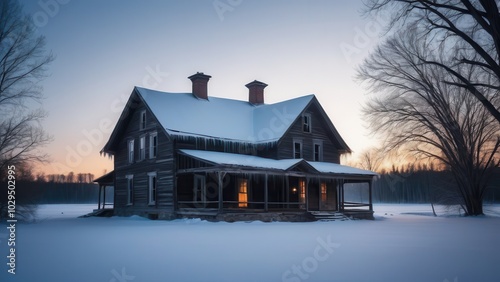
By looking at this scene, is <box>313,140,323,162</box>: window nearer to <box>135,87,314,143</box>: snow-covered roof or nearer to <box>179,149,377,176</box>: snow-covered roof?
<box>179,149,377,176</box>: snow-covered roof

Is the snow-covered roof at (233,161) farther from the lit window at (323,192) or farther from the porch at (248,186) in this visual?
the lit window at (323,192)

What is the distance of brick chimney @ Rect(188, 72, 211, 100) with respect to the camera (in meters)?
31.4

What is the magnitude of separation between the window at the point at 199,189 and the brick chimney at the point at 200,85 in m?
7.43

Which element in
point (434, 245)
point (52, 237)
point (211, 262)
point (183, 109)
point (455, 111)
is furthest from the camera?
point (455, 111)

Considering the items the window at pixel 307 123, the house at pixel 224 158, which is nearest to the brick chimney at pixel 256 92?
the house at pixel 224 158

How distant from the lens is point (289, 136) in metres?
29.6

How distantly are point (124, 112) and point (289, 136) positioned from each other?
37.7ft

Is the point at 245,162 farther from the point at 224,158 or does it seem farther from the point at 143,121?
the point at 143,121

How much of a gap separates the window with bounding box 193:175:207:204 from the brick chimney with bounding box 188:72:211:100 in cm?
743

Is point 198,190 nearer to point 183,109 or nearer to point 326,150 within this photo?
point 183,109

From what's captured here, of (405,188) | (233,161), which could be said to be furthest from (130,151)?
(405,188)

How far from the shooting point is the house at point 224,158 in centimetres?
2503

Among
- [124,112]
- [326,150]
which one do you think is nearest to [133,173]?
[124,112]

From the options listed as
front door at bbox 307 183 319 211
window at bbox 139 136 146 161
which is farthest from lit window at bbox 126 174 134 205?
front door at bbox 307 183 319 211
